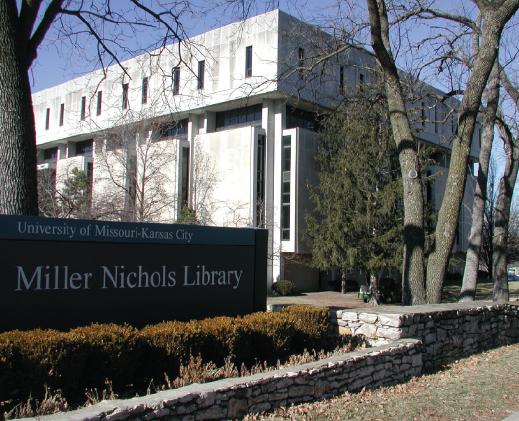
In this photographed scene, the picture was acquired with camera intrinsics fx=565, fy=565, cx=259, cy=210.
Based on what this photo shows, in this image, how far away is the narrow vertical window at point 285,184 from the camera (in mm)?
34156

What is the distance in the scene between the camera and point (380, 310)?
28.9 feet

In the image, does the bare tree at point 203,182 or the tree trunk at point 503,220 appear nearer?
the tree trunk at point 503,220

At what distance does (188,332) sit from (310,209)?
2867cm

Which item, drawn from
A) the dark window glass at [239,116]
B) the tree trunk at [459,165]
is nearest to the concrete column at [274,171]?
the dark window glass at [239,116]

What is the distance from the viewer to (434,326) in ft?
29.4

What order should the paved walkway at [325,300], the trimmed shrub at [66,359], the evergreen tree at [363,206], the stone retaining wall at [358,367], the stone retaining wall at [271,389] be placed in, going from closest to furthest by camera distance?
the stone retaining wall at [271,389], the stone retaining wall at [358,367], the trimmed shrub at [66,359], the paved walkway at [325,300], the evergreen tree at [363,206]

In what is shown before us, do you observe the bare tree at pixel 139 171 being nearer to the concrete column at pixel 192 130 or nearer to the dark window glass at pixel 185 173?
the dark window glass at pixel 185 173

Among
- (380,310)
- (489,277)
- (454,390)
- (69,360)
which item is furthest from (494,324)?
(489,277)

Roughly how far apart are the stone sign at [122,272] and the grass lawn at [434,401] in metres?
2.01

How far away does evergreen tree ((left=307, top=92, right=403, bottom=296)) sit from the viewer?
28.8m

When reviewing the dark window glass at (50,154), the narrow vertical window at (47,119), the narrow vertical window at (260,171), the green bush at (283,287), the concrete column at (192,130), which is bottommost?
the green bush at (283,287)

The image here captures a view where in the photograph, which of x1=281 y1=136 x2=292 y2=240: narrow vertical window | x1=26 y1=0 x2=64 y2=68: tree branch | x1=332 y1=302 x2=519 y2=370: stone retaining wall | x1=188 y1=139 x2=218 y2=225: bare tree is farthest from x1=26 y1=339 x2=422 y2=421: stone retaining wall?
x1=188 y1=139 x2=218 y2=225: bare tree

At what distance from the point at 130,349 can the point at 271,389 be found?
4.76ft

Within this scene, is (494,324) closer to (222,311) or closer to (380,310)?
(380,310)
